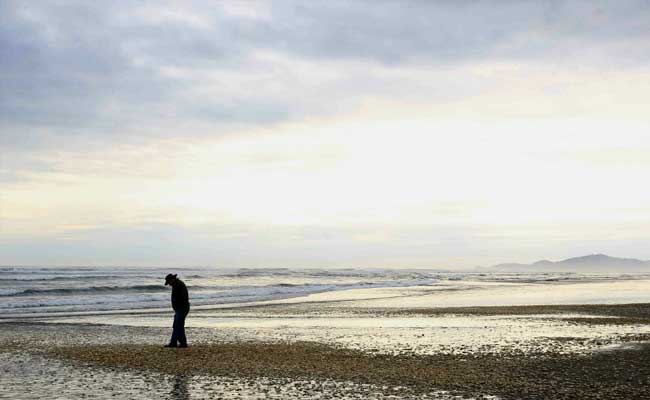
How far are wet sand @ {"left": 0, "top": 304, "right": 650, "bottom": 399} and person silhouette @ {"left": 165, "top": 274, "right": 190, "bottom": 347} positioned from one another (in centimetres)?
54

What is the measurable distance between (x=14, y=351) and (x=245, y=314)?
16379mm

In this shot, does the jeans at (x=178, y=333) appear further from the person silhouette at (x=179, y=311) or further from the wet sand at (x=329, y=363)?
the wet sand at (x=329, y=363)

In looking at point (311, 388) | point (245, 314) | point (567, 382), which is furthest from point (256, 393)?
point (245, 314)

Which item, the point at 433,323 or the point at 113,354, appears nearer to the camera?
the point at 113,354

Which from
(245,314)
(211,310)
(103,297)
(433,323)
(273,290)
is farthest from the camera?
(273,290)

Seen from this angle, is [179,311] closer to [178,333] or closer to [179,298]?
[179,298]

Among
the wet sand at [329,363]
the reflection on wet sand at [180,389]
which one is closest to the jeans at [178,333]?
the wet sand at [329,363]

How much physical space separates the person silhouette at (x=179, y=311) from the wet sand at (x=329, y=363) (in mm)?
538

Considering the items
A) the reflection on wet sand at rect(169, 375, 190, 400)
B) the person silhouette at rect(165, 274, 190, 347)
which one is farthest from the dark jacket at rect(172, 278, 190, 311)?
the reflection on wet sand at rect(169, 375, 190, 400)

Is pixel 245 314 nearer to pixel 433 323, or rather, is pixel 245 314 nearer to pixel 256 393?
pixel 433 323

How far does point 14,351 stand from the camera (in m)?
19.2

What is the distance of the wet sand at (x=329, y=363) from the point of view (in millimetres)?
13109

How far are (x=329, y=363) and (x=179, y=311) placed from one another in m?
6.06

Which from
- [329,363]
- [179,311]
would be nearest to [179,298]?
[179,311]
